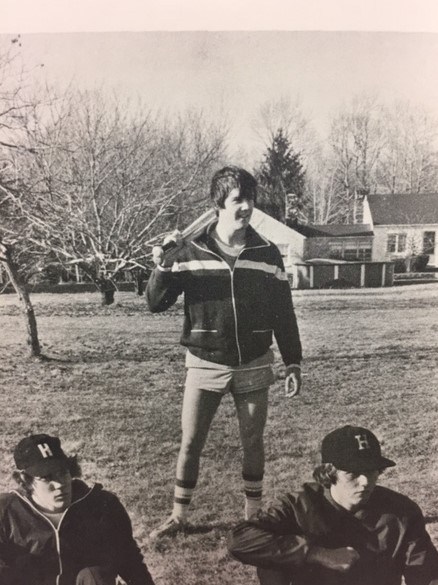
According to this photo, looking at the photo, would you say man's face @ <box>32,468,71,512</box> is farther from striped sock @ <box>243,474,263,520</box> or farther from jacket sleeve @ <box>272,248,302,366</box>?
jacket sleeve @ <box>272,248,302,366</box>

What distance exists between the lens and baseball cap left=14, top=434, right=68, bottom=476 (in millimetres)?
1560

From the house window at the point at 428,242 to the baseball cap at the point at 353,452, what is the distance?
0.58 meters

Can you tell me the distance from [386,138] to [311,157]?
0.25m

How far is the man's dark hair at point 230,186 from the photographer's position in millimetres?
1677

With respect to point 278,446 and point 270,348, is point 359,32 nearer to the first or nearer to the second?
point 270,348

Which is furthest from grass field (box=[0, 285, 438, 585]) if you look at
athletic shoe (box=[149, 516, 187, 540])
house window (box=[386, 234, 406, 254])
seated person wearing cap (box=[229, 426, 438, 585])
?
seated person wearing cap (box=[229, 426, 438, 585])

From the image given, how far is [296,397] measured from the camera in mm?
1777

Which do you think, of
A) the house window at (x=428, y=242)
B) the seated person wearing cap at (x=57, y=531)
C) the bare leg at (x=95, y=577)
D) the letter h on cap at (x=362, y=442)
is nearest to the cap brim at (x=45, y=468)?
the seated person wearing cap at (x=57, y=531)

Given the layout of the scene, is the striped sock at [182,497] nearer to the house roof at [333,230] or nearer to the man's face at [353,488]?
the man's face at [353,488]

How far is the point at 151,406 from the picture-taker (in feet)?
5.80

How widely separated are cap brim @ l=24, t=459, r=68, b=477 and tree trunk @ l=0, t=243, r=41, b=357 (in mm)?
356

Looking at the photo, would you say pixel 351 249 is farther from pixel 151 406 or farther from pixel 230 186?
pixel 151 406

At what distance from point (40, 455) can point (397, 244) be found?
117 cm

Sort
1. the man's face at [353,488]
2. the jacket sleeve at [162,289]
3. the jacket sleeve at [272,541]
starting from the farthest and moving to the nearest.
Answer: the jacket sleeve at [162,289] < the man's face at [353,488] < the jacket sleeve at [272,541]
